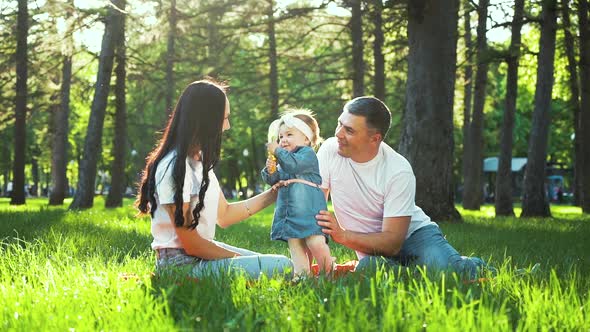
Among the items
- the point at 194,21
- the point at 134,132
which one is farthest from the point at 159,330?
the point at 134,132

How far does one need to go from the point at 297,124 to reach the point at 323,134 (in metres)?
27.7

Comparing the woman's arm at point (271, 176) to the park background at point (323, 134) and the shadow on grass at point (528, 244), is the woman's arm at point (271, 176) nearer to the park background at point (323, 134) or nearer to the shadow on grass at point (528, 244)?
the park background at point (323, 134)

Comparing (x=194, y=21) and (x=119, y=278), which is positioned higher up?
(x=194, y=21)

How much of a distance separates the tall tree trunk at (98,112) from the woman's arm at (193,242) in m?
16.2

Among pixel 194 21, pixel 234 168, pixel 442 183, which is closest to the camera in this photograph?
pixel 442 183

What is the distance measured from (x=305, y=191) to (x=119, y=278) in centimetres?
180

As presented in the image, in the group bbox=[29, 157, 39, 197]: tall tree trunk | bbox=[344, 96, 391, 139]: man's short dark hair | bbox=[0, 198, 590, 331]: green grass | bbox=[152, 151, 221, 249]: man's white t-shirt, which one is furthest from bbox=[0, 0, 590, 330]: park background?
bbox=[29, 157, 39, 197]: tall tree trunk

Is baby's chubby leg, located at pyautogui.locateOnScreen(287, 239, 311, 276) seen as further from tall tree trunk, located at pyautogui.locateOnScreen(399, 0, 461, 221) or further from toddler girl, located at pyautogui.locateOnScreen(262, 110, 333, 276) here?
Answer: tall tree trunk, located at pyautogui.locateOnScreen(399, 0, 461, 221)

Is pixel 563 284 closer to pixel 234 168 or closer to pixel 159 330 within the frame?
pixel 159 330

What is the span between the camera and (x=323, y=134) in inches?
1323

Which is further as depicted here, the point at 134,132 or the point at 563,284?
the point at 134,132

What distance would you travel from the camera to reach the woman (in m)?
5.05

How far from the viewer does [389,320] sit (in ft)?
10.5

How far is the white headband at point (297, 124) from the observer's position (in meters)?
5.92
